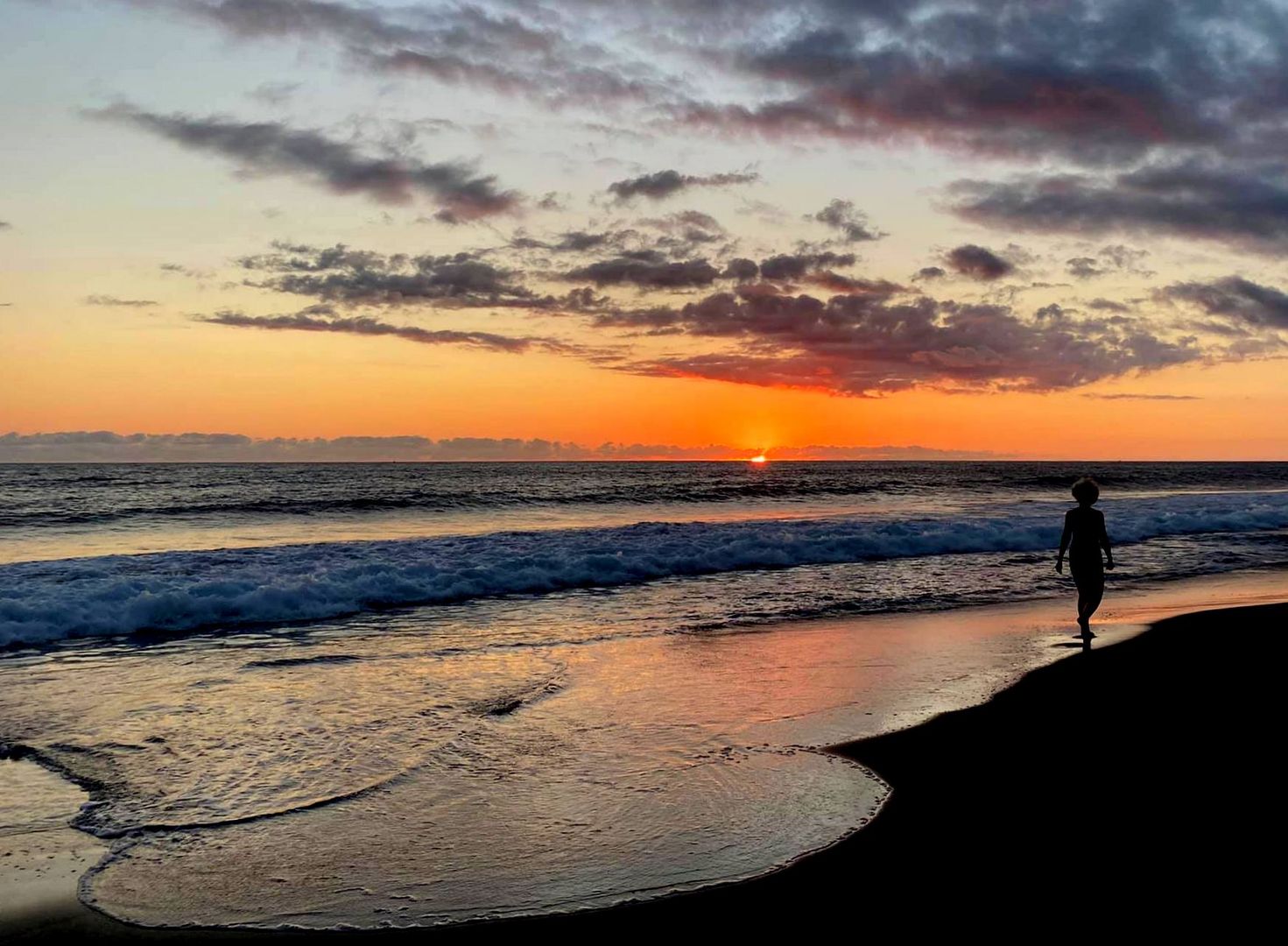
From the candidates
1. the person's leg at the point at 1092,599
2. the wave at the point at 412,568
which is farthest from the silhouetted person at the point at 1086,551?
the wave at the point at 412,568

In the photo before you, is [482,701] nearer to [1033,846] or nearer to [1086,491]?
[1033,846]

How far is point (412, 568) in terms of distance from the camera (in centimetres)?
1844

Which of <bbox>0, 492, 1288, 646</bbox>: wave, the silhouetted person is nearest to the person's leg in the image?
the silhouetted person

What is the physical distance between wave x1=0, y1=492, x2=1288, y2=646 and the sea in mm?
83

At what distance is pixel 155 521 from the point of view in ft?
123

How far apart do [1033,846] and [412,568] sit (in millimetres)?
14924

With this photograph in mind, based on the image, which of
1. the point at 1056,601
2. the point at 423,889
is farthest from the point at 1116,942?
the point at 1056,601

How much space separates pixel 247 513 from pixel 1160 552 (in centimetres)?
3602

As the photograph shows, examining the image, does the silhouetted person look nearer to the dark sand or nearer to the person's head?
the person's head

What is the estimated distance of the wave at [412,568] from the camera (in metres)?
14.3

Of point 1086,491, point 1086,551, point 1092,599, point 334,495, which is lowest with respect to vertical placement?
point 334,495

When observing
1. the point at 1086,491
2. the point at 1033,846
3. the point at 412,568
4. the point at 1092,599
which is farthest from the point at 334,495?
the point at 1033,846

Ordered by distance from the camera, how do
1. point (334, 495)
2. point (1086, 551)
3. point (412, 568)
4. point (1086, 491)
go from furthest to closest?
point (334, 495), point (412, 568), point (1086, 551), point (1086, 491)

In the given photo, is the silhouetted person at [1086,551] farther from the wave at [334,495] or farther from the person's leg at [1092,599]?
the wave at [334,495]
